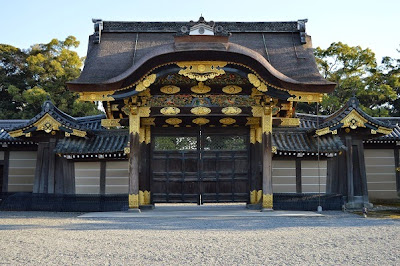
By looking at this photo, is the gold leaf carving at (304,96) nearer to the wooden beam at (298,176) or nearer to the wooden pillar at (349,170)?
the wooden beam at (298,176)

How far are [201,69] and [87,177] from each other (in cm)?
580

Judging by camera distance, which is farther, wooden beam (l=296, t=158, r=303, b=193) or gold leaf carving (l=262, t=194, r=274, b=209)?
wooden beam (l=296, t=158, r=303, b=193)

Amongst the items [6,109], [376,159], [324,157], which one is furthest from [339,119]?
[6,109]

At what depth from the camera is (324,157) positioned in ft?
43.5

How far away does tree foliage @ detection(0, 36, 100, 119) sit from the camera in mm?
27797

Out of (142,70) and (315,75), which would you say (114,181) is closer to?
(142,70)

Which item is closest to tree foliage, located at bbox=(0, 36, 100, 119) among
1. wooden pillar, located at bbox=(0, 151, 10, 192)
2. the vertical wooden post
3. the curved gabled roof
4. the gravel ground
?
wooden pillar, located at bbox=(0, 151, 10, 192)

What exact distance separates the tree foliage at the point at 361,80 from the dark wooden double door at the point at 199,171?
1624 centimetres

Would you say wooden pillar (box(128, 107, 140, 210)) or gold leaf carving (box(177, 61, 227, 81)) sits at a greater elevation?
gold leaf carving (box(177, 61, 227, 81))

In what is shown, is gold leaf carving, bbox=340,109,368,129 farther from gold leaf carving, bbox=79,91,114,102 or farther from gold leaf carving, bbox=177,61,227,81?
gold leaf carving, bbox=79,91,114,102

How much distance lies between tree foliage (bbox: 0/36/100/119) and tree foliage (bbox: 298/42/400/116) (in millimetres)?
16486

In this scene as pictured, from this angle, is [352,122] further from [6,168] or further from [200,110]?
[6,168]

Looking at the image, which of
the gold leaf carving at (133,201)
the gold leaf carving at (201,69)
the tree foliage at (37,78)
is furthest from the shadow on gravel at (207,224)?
the tree foliage at (37,78)

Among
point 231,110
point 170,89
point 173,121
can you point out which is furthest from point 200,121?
point 170,89
